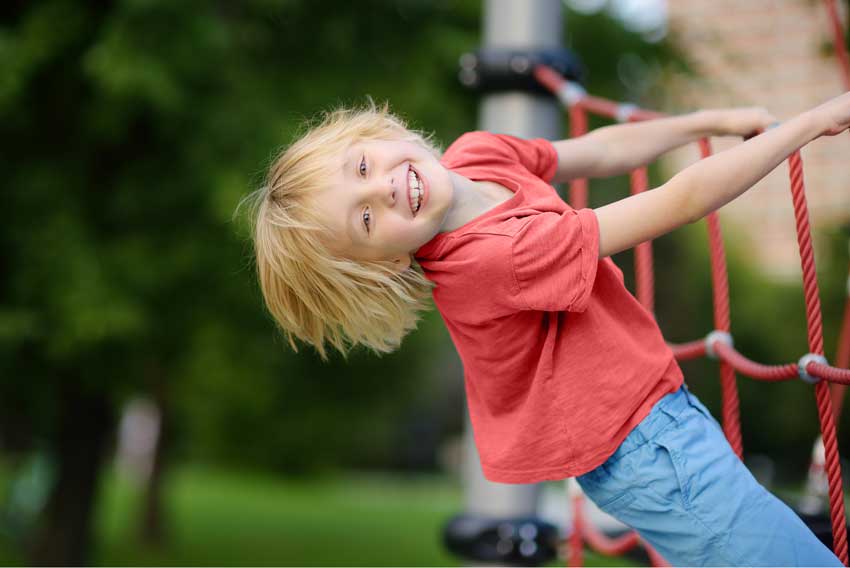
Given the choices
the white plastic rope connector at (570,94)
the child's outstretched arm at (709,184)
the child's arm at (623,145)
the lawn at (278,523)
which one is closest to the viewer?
the child's outstretched arm at (709,184)

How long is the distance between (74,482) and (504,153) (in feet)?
16.2

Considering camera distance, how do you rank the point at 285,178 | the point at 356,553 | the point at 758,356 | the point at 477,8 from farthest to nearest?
the point at 758,356 < the point at 356,553 < the point at 477,8 < the point at 285,178

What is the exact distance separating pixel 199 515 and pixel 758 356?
12.2m

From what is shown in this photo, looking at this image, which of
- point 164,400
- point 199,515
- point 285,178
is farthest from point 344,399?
point 285,178

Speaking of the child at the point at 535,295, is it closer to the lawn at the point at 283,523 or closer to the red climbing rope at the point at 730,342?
the red climbing rope at the point at 730,342

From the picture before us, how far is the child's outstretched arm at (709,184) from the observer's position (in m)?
1.23

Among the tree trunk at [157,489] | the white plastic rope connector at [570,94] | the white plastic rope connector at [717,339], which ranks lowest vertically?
the tree trunk at [157,489]

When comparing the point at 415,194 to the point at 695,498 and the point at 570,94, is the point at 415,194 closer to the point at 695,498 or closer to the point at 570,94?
the point at 695,498

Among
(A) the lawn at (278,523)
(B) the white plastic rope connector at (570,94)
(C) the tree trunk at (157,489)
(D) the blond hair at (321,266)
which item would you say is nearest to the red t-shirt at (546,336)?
(D) the blond hair at (321,266)

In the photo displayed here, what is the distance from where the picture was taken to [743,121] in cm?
153

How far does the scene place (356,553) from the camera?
8695 mm

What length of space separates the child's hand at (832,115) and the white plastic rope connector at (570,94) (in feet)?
3.09

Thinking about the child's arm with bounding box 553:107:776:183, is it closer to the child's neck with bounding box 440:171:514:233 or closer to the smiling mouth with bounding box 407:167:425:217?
the child's neck with bounding box 440:171:514:233

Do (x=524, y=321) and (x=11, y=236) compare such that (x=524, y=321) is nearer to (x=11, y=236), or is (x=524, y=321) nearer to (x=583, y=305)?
(x=583, y=305)
